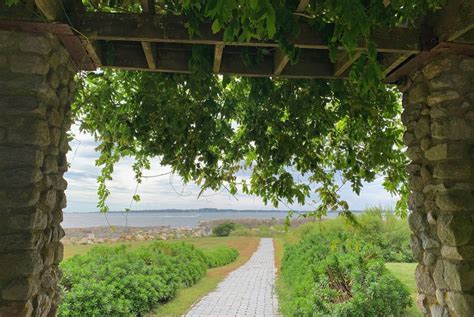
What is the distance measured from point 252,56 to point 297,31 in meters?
0.82

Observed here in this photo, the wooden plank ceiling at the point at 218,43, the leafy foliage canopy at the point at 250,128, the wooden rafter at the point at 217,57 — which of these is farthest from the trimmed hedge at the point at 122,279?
the wooden rafter at the point at 217,57

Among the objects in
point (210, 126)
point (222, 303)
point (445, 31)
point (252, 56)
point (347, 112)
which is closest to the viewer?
point (445, 31)

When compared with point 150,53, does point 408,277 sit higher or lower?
lower

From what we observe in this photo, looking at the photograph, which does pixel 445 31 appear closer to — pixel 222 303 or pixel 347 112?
pixel 347 112

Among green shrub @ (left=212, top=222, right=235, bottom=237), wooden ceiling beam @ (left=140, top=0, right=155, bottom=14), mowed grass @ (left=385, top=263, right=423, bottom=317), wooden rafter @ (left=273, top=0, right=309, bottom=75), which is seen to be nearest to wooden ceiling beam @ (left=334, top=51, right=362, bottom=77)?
wooden rafter @ (left=273, top=0, right=309, bottom=75)

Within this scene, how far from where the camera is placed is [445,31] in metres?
2.59

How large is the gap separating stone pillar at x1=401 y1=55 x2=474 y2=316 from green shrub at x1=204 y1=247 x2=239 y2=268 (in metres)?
9.19

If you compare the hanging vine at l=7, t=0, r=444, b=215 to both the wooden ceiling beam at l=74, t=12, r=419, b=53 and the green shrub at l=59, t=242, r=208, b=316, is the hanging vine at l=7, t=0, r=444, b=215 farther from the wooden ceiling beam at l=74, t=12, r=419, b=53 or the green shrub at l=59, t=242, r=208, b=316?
the green shrub at l=59, t=242, r=208, b=316

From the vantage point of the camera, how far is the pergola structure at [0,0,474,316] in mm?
2199

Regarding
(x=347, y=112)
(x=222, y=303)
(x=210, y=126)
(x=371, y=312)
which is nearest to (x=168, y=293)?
(x=222, y=303)

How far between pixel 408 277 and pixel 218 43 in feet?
19.2

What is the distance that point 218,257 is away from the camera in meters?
12.6

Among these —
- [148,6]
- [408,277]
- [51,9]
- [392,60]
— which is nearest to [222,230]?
[408,277]

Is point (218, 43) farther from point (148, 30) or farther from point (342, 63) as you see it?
point (342, 63)
